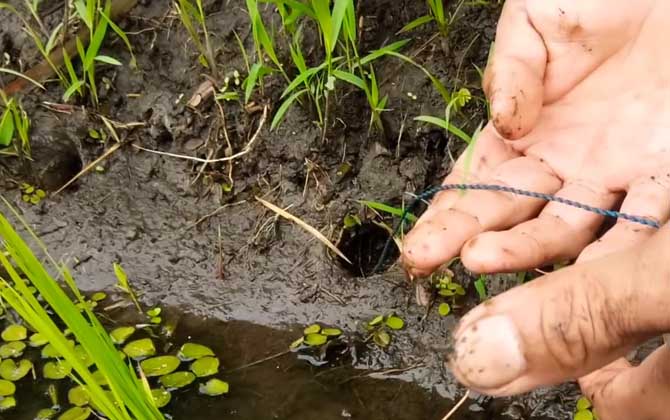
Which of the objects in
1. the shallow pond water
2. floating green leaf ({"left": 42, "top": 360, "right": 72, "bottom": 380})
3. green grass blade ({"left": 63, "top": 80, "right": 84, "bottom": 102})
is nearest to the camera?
the shallow pond water

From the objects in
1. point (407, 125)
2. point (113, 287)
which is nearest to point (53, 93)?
point (113, 287)

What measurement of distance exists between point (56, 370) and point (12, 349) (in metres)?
0.15

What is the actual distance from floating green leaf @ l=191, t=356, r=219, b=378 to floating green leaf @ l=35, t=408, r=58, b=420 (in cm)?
33

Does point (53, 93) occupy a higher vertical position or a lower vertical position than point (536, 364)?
lower

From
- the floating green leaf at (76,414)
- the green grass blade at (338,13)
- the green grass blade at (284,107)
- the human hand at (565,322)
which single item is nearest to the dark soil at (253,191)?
the green grass blade at (284,107)

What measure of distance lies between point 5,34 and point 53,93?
0.23 m

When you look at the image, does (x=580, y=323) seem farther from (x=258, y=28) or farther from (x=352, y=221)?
(x=258, y=28)

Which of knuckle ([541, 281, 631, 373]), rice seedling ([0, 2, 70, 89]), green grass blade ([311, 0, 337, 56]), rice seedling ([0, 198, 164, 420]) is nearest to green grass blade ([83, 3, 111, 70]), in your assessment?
rice seedling ([0, 2, 70, 89])

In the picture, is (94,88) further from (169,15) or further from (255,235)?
(255,235)

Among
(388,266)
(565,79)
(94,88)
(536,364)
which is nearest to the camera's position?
(536,364)

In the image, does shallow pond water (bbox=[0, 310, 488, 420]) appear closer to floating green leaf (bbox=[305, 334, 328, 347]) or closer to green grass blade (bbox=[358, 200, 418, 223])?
floating green leaf (bbox=[305, 334, 328, 347])

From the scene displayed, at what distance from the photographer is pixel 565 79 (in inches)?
66.9

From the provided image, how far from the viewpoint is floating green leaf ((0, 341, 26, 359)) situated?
83.4 inches

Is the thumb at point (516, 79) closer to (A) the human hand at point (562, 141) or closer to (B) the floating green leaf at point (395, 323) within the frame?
(A) the human hand at point (562, 141)
